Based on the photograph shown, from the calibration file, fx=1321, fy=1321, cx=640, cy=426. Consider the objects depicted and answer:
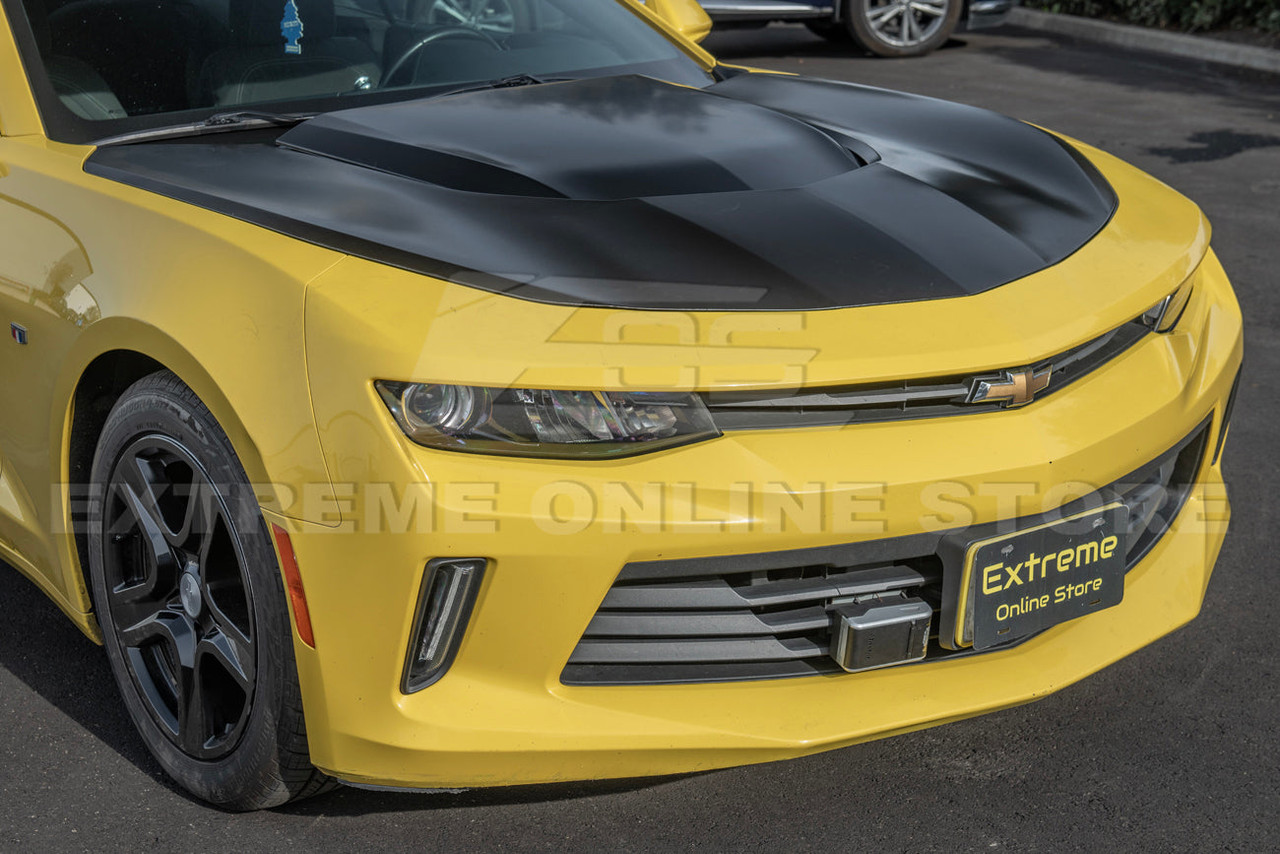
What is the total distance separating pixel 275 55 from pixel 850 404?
1.51 m

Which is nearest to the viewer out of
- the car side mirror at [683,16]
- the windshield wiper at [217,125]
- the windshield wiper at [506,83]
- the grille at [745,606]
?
the grille at [745,606]

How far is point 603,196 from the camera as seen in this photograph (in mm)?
2127

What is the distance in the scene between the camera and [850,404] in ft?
6.07

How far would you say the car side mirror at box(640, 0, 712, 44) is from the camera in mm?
3607

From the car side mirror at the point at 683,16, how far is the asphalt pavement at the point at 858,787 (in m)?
1.92

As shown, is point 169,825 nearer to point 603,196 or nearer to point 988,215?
point 603,196

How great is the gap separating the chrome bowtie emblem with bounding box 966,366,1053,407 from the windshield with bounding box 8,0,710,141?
1394 millimetres

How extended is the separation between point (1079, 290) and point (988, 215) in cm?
23

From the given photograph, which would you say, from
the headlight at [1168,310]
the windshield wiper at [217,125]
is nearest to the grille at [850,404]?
the headlight at [1168,310]

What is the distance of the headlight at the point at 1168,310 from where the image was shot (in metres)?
2.26

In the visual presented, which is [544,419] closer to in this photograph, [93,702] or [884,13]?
[93,702]

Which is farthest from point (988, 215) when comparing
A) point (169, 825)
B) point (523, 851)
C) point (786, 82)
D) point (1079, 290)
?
point (169, 825)

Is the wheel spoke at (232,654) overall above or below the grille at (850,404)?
below

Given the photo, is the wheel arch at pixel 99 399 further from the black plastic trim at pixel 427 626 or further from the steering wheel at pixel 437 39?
the steering wheel at pixel 437 39
